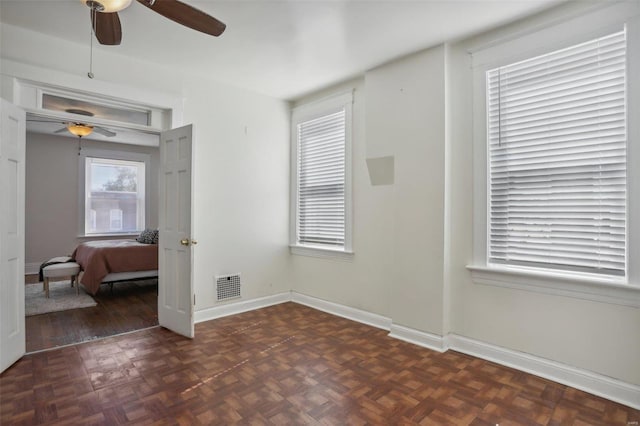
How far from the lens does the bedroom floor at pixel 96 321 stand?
3.38 meters

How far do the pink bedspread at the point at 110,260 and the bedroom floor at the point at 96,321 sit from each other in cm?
32

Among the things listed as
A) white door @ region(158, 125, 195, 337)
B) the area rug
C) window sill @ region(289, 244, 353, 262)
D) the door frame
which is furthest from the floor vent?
the area rug

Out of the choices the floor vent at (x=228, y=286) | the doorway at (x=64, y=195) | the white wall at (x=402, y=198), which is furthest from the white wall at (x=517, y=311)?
the doorway at (x=64, y=195)

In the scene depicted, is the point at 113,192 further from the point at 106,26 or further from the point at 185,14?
the point at 185,14

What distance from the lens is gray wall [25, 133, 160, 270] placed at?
654 cm

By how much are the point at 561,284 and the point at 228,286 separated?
3.34m

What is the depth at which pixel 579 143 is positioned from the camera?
98.3 inches

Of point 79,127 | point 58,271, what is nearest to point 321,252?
point 58,271

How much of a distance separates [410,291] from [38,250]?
23.1ft

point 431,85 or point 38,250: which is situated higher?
point 431,85

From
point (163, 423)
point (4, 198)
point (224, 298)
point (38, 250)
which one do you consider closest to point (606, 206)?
point (163, 423)

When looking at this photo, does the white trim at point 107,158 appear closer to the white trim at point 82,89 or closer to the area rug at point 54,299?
the area rug at point 54,299

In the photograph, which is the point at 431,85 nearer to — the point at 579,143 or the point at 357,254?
the point at 579,143

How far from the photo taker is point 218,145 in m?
4.12
